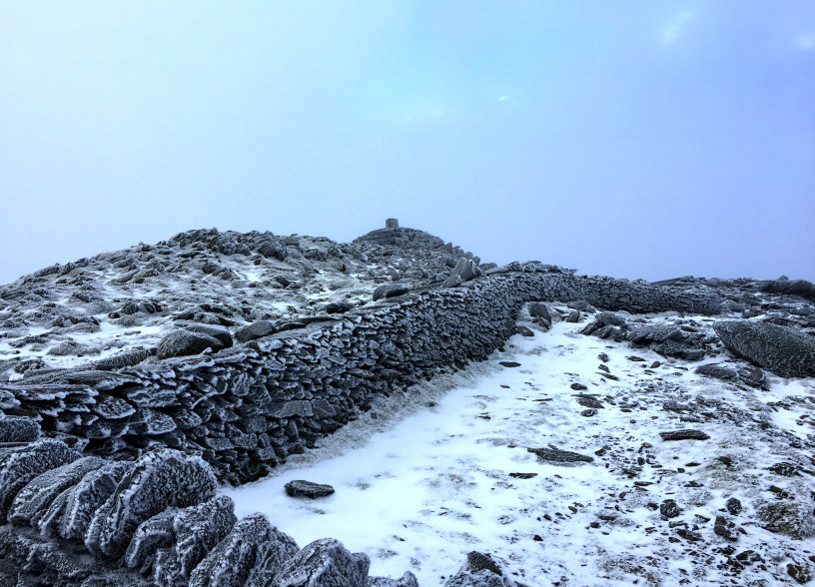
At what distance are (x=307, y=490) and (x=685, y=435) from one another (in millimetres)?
4840

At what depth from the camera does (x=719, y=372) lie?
8.42 meters

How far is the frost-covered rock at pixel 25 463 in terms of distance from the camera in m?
3.04

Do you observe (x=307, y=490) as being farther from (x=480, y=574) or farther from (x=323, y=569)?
(x=323, y=569)

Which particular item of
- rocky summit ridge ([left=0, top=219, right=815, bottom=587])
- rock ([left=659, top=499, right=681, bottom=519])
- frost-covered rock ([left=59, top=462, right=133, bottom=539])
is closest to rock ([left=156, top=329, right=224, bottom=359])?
rocky summit ridge ([left=0, top=219, right=815, bottom=587])

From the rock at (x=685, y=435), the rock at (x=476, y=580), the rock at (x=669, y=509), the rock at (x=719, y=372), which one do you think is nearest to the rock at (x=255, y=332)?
the rock at (x=476, y=580)

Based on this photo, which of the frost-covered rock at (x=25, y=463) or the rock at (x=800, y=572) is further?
the rock at (x=800, y=572)

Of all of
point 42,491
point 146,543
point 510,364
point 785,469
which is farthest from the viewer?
point 510,364

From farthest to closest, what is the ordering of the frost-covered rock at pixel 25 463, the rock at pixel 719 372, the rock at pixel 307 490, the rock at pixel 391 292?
the rock at pixel 391 292 → the rock at pixel 719 372 → the rock at pixel 307 490 → the frost-covered rock at pixel 25 463

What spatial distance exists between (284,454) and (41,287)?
11844 mm

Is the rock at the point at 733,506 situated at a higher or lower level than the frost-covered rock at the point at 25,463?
lower

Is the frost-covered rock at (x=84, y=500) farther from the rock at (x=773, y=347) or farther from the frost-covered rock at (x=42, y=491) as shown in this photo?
the rock at (x=773, y=347)

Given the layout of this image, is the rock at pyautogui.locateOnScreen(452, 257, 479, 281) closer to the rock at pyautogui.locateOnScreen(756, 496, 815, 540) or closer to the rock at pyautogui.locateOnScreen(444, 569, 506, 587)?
the rock at pyautogui.locateOnScreen(756, 496, 815, 540)

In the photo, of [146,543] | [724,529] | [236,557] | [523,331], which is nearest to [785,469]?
[724,529]

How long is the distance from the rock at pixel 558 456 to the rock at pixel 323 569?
387cm
